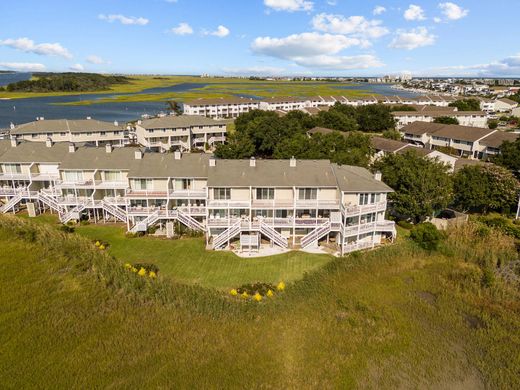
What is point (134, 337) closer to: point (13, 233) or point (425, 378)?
point (425, 378)

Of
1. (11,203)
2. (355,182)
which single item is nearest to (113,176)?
(11,203)

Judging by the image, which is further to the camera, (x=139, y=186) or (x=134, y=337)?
(x=139, y=186)

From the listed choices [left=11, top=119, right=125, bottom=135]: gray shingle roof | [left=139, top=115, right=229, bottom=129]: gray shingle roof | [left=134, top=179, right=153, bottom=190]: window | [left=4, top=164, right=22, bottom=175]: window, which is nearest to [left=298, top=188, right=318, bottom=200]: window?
[left=134, top=179, right=153, bottom=190]: window

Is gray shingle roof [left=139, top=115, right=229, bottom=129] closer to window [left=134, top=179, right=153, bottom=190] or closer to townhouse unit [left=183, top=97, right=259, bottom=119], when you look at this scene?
window [left=134, top=179, right=153, bottom=190]

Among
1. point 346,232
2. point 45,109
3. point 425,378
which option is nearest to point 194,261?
point 346,232

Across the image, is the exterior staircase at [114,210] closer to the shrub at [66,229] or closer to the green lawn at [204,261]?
the green lawn at [204,261]
